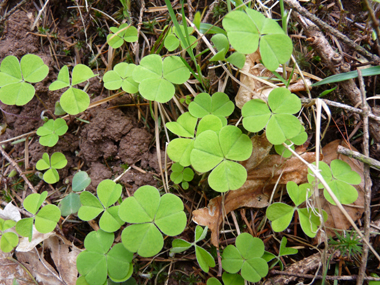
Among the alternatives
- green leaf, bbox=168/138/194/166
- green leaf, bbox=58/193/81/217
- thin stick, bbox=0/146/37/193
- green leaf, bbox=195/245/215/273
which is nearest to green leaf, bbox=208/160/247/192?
green leaf, bbox=168/138/194/166

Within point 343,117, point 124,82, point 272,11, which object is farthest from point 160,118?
→ point 343,117

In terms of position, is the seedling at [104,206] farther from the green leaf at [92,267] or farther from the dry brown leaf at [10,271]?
the dry brown leaf at [10,271]

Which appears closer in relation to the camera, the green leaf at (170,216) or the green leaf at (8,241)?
the green leaf at (170,216)

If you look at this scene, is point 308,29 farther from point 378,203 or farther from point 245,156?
point 378,203

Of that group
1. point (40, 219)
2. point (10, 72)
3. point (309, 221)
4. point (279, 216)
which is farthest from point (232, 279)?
point (10, 72)

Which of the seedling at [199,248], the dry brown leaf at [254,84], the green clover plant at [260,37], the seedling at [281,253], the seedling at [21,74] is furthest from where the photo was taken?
the seedling at [21,74]

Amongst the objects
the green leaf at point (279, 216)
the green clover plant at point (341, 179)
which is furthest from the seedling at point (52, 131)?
the green clover plant at point (341, 179)

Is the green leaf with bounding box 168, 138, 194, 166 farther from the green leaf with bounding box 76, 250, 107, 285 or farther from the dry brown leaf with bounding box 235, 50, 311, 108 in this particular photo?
the green leaf with bounding box 76, 250, 107, 285
